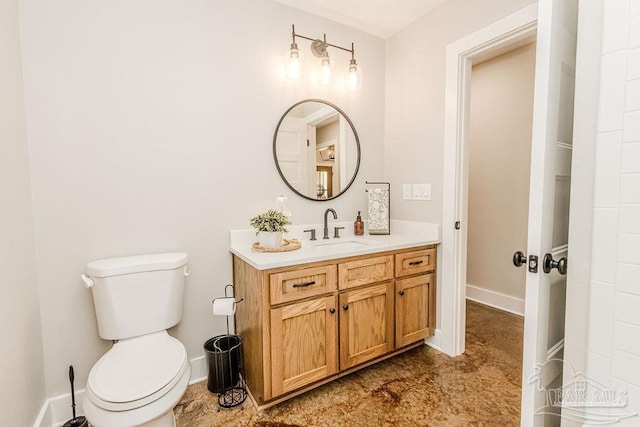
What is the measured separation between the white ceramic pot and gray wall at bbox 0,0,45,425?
111 centimetres

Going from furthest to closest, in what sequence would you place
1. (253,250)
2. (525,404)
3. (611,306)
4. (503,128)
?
(503,128) → (253,250) → (525,404) → (611,306)

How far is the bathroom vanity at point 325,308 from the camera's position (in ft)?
5.16

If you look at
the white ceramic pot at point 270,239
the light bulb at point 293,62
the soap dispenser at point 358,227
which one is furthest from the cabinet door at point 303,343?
the light bulb at point 293,62

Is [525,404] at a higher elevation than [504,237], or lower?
lower

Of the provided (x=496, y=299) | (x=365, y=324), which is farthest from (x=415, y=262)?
(x=496, y=299)

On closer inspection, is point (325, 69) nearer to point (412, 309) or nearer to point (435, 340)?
point (412, 309)

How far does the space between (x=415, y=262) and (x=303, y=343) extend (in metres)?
0.98

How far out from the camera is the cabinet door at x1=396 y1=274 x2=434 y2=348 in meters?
2.04

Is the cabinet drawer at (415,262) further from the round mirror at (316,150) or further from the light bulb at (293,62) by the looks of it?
the light bulb at (293,62)

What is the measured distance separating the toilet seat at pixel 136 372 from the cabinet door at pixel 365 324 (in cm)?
90

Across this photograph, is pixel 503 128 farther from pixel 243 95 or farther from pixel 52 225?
pixel 52 225

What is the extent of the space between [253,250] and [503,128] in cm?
275

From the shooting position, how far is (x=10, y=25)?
1.33 meters

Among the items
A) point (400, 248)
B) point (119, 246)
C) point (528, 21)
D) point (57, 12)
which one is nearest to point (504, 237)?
point (400, 248)
